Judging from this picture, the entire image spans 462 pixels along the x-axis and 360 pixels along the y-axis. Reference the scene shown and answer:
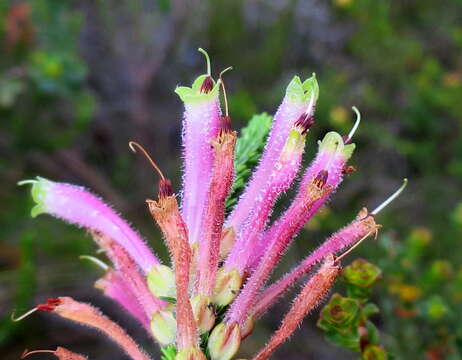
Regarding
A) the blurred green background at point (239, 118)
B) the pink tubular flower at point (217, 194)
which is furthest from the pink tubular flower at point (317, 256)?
the blurred green background at point (239, 118)

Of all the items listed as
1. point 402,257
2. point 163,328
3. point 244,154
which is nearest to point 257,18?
point 402,257

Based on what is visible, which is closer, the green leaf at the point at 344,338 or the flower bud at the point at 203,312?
the flower bud at the point at 203,312

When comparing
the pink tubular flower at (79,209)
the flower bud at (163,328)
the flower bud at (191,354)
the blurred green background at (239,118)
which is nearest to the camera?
the flower bud at (191,354)

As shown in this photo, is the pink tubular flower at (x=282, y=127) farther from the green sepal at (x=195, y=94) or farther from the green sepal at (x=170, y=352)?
the green sepal at (x=170, y=352)

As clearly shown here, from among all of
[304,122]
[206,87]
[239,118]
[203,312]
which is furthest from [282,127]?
[239,118]

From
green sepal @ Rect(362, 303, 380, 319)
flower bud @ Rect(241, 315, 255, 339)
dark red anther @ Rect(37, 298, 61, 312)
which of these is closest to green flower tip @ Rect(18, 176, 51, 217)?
dark red anther @ Rect(37, 298, 61, 312)

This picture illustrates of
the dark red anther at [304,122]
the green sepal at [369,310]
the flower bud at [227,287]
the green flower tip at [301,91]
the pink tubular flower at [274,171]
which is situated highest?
the green flower tip at [301,91]

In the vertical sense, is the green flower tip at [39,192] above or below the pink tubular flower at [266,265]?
below

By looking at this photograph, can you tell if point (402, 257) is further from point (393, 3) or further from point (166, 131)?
point (393, 3)
